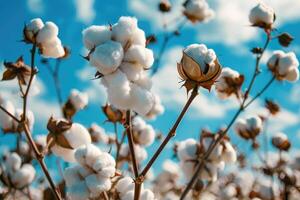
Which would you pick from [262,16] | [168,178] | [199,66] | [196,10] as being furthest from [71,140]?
[168,178]

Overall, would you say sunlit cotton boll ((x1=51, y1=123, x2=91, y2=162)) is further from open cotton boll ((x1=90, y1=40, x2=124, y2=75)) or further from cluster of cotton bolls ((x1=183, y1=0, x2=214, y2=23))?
cluster of cotton bolls ((x1=183, y1=0, x2=214, y2=23))

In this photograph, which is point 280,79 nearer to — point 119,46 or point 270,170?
point 270,170

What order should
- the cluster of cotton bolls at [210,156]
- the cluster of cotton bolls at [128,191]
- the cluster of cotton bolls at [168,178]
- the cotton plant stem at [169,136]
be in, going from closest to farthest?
the cotton plant stem at [169,136] → the cluster of cotton bolls at [128,191] → the cluster of cotton bolls at [210,156] → the cluster of cotton bolls at [168,178]

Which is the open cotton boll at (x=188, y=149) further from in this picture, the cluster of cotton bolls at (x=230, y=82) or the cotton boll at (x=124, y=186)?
the cotton boll at (x=124, y=186)

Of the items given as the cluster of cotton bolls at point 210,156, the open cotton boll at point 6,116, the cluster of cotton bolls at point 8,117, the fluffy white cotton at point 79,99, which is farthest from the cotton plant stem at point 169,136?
the fluffy white cotton at point 79,99

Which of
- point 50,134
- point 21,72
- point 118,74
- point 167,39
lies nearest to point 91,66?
point 118,74

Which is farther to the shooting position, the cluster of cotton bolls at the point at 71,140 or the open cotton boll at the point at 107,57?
the cluster of cotton bolls at the point at 71,140
